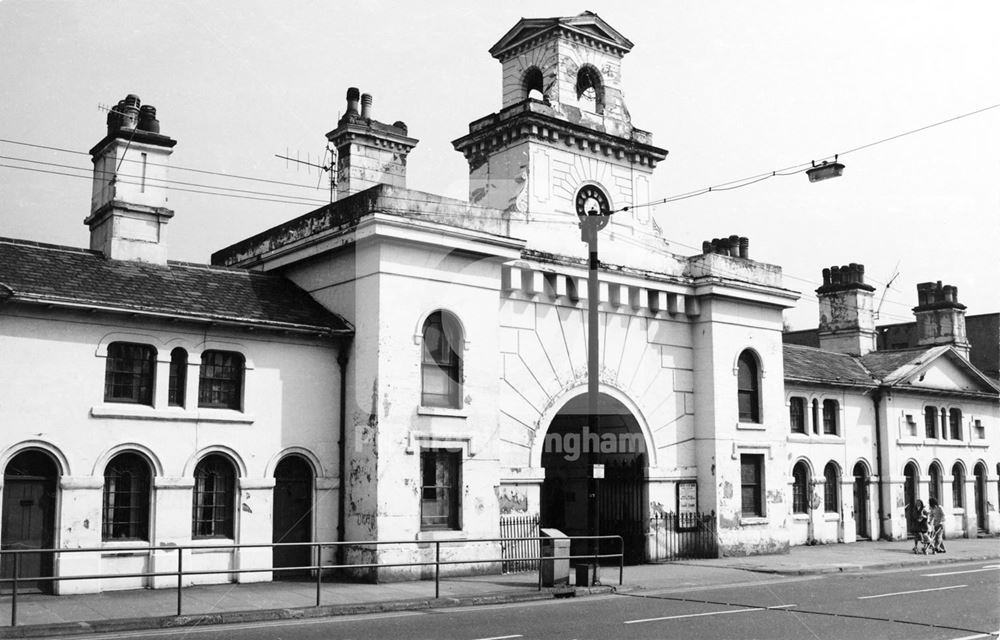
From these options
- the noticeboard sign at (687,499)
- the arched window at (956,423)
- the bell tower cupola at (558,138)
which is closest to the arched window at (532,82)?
the bell tower cupola at (558,138)

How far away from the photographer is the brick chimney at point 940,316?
37.7 metres

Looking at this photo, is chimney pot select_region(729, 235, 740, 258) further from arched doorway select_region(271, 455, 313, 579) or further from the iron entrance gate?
arched doorway select_region(271, 455, 313, 579)

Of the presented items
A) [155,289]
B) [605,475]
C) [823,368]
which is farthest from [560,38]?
[823,368]

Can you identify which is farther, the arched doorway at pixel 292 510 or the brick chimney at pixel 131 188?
the arched doorway at pixel 292 510

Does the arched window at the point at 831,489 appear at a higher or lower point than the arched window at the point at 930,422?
lower

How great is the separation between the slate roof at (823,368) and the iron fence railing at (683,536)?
680cm

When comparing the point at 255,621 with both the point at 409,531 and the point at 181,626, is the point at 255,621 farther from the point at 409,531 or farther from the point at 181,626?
the point at 409,531

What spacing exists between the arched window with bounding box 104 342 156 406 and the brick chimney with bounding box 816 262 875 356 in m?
26.5

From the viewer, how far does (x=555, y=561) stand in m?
17.1

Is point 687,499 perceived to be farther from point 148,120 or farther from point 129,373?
point 148,120

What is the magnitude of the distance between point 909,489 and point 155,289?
84.9ft

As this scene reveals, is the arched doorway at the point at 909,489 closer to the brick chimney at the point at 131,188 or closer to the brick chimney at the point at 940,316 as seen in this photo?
the brick chimney at the point at 940,316

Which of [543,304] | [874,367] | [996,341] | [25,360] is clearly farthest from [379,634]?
[996,341]

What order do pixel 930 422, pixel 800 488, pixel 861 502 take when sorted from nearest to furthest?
pixel 800 488 → pixel 861 502 → pixel 930 422
